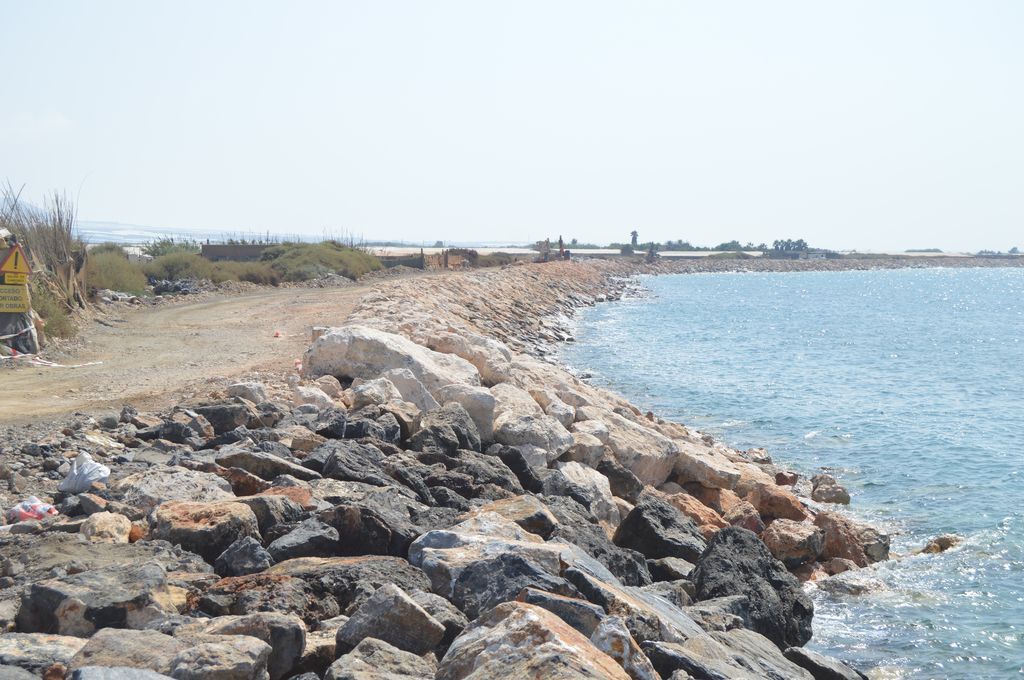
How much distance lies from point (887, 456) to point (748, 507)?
21.0 feet

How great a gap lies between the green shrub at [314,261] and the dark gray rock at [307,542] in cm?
2971

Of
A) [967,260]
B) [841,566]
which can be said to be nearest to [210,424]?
[841,566]

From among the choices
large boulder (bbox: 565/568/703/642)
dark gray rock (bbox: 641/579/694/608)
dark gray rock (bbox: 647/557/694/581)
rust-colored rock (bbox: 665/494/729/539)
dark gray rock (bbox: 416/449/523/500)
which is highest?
large boulder (bbox: 565/568/703/642)

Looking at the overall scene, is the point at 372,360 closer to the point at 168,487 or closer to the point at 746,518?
the point at 746,518

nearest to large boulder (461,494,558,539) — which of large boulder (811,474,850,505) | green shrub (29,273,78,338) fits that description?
large boulder (811,474,850,505)

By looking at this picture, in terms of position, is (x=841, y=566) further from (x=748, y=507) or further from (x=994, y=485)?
(x=994, y=485)

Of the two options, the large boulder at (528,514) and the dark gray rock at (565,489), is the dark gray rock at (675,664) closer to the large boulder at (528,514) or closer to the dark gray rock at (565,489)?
the large boulder at (528,514)

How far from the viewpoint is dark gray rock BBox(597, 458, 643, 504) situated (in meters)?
9.73

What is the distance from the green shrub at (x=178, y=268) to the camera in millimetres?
30891

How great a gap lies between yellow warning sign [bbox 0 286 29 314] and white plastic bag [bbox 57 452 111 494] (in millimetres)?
7387

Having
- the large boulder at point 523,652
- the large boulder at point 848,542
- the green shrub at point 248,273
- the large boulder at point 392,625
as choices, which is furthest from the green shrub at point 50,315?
the green shrub at point 248,273

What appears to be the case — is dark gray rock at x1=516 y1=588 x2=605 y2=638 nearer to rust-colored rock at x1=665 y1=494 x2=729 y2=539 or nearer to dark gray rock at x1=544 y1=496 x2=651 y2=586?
dark gray rock at x1=544 y1=496 x2=651 y2=586

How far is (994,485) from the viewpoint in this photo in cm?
1362

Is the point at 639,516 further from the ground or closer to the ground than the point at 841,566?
further from the ground
